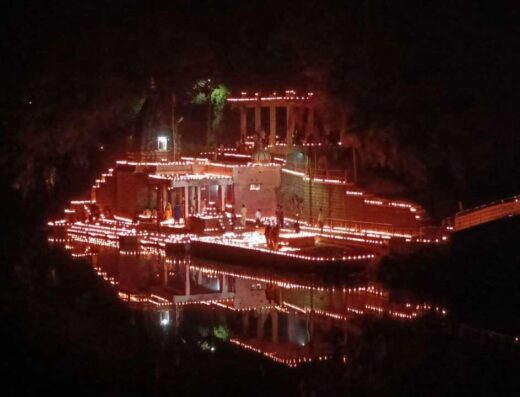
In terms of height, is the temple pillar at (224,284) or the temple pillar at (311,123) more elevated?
the temple pillar at (311,123)

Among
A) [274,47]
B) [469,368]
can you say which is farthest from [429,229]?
[274,47]

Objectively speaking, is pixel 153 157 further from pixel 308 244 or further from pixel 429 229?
pixel 429 229

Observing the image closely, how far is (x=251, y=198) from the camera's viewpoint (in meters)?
32.6

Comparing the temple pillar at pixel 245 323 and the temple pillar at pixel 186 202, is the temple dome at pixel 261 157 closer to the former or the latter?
the temple pillar at pixel 186 202

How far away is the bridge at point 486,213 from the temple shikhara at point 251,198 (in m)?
0.67

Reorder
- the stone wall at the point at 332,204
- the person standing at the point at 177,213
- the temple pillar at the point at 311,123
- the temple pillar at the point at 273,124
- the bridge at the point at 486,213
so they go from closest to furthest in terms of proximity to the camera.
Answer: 1. the bridge at the point at 486,213
2. the stone wall at the point at 332,204
3. the person standing at the point at 177,213
4. the temple pillar at the point at 311,123
5. the temple pillar at the point at 273,124

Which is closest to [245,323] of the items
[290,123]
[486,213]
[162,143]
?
[486,213]

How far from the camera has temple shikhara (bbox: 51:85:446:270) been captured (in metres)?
27.2

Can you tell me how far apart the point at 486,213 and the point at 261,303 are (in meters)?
6.57

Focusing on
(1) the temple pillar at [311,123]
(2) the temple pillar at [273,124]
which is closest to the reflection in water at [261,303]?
(1) the temple pillar at [311,123]

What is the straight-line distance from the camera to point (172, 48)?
3516 centimetres

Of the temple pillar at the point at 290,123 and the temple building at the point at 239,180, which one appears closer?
the temple building at the point at 239,180

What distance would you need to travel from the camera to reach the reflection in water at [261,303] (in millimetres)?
19750

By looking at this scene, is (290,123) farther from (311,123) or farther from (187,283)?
(187,283)
